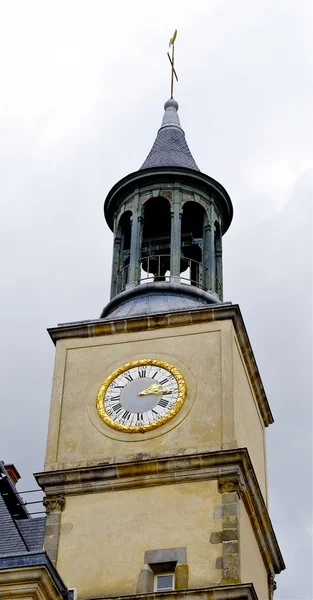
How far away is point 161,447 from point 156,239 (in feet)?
27.4

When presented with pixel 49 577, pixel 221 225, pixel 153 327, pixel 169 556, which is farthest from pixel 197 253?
pixel 49 577

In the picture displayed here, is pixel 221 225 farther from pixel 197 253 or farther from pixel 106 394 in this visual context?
pixel 106 394

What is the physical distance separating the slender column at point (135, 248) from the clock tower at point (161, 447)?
4 cm

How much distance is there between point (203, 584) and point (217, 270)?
1019 centimetres

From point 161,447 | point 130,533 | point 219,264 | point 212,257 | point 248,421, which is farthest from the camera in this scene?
point 219,264

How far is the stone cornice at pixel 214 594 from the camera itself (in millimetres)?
25547

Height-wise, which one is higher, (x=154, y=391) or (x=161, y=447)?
(x=154, y=391)

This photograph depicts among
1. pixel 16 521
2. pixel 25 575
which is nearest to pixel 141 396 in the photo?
pixel 16 521

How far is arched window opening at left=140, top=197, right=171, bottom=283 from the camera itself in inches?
1378

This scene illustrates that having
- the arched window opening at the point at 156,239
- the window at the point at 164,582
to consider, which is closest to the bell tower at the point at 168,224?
the arched window opening at the point at 156,239

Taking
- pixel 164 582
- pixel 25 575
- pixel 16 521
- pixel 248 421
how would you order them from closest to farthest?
pixel 25 575 < pixel 164 582 < pixel 16 521 < pixel 248 421

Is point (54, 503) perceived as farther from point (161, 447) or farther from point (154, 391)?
point (154, 391)

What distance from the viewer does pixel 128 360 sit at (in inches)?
1197

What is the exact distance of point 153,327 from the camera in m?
30.8
